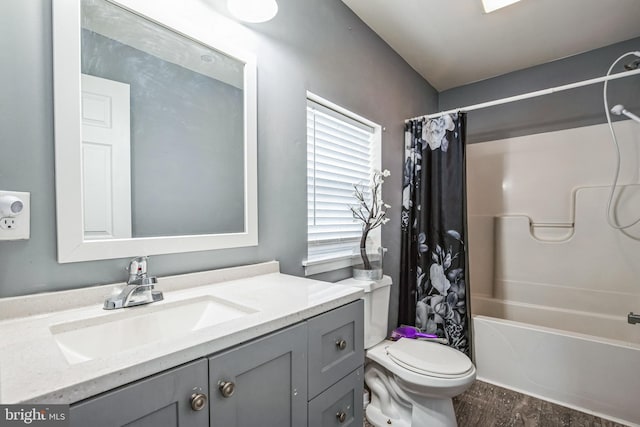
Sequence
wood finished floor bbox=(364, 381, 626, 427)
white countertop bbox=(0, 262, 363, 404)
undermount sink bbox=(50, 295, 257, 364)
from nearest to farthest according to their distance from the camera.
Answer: white countertop bbox=(0, 262, 363, 404)
undermount sink bbox=(50, 295, 257, 364)
wood finished floor bbox=(364, 381, 626, 427)

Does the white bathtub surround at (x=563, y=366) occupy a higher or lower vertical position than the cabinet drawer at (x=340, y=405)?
lower

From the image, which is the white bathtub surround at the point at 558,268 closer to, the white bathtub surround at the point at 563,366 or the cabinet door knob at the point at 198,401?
the white bathtub surround at the point at 563,366

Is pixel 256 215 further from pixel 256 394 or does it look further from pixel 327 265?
pixel 256 394

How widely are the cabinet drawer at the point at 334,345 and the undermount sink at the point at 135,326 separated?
205 millimetres

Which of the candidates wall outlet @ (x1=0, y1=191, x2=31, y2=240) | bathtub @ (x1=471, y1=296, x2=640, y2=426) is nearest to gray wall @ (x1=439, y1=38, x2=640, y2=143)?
bathtub @ (x1=471, y1=296, x2=640, y2=426)

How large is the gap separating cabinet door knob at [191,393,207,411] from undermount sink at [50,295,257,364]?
0.42 feet

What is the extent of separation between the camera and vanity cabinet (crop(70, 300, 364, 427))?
1.68 feet

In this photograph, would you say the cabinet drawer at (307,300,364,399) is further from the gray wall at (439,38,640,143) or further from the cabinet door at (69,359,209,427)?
the gray wall at (439,38,640,143)

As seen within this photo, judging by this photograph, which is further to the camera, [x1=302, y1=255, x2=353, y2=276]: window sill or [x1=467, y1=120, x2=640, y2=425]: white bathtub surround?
[x1=467, y1=120, x2=640, y2=425]: white bathtub surround

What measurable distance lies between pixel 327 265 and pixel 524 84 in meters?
2.45

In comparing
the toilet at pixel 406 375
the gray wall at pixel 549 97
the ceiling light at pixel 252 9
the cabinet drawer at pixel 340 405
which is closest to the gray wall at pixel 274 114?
the ceiling light at pixel 252 9

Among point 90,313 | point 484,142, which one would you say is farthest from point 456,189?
point 90,313

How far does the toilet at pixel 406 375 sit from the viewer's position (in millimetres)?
1399

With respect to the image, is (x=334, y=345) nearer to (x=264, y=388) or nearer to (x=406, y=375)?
(x=264, y=388)
